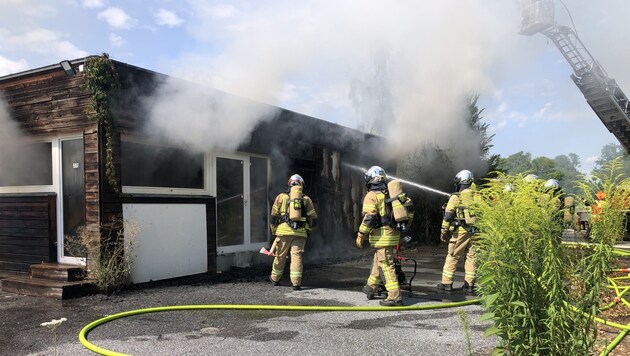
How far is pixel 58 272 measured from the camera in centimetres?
678

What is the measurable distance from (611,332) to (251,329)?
11.4 feet

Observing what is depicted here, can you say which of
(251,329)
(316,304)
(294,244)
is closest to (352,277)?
(294,244)

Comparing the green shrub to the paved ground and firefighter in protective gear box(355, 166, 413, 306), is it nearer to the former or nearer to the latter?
the paved ground

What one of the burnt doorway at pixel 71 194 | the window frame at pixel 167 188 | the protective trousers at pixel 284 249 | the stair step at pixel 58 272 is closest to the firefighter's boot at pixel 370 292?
the protective trousers at pixel 284 249

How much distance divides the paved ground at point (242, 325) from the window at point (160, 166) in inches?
66.7

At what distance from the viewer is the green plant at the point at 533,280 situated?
252cm

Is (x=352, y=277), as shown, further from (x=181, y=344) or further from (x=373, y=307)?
(x=181, y=344)

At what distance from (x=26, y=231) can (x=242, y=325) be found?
15.7 feet

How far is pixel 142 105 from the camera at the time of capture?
7.37 metres

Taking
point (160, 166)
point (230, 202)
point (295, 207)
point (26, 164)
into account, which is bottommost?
point (295, 207)

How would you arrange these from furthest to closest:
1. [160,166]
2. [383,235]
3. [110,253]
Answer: [160,166] < [110,253] < [383,235]

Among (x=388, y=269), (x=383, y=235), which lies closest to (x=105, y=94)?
(x=383, y=235)

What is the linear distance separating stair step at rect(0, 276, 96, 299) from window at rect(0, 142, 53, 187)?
1.67 meters

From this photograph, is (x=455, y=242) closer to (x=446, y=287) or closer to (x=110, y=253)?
(x=446, y=287)
